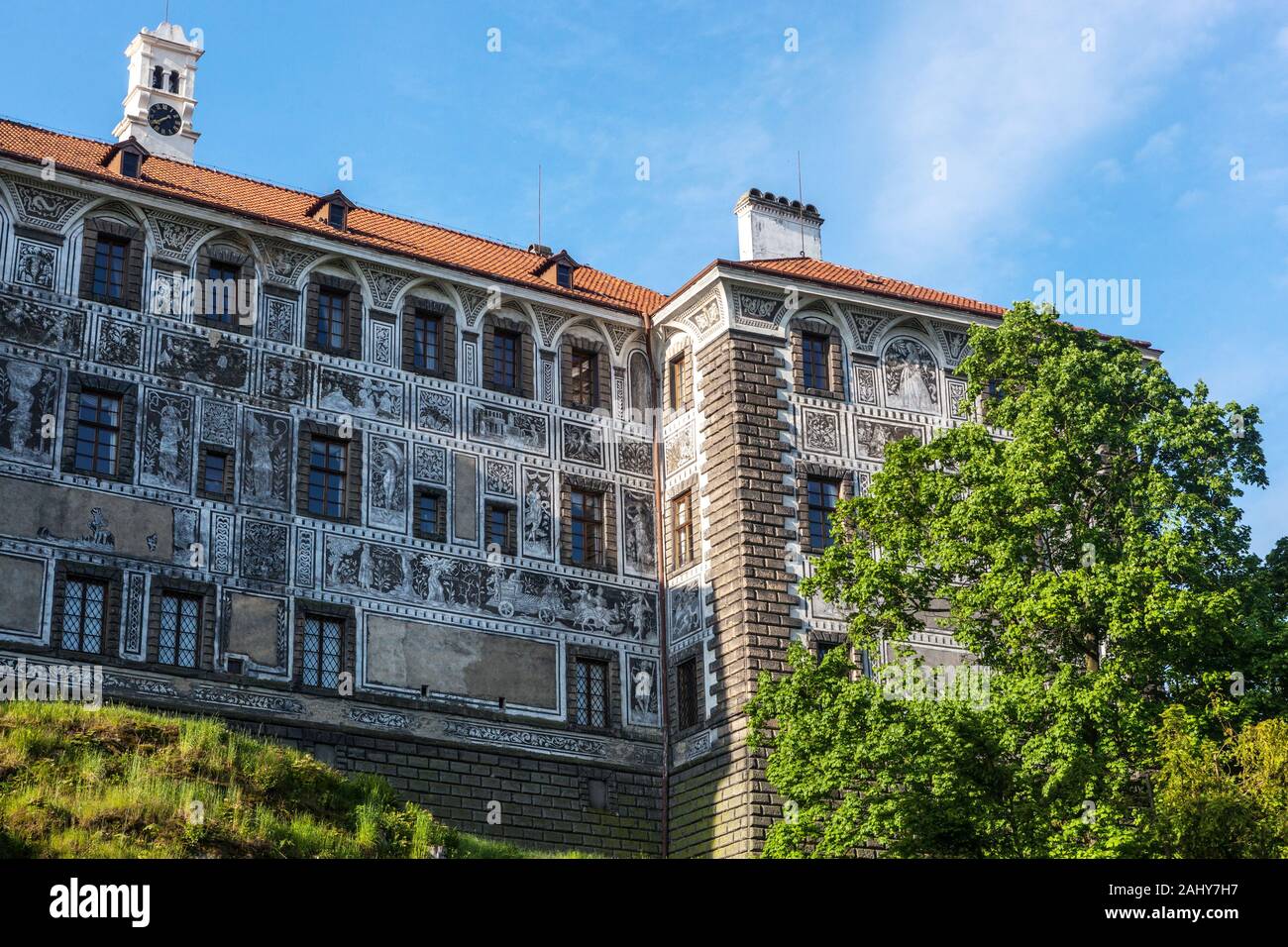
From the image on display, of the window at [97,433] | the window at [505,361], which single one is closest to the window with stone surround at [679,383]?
the window at [505,361]

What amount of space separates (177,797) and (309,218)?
1562 centimetres

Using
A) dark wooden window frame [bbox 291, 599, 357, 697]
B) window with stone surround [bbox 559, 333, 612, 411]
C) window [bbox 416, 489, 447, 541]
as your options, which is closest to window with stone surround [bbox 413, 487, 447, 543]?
window [bbox 416, 489, 447, 541]

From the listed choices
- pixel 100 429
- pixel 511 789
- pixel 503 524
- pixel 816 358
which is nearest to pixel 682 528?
pixel 503 524

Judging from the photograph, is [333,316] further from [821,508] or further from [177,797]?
[177,797]

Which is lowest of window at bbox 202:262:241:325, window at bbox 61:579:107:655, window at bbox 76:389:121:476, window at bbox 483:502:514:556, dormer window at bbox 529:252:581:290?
window at bbox 61:579:107:655

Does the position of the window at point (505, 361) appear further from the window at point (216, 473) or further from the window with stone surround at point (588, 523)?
the window at point (216, 473)

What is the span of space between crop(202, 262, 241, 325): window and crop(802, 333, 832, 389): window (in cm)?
1151

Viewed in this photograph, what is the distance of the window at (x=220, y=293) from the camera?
35.2 m

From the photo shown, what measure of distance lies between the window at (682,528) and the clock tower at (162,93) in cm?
1579

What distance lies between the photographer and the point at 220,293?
35.4 m

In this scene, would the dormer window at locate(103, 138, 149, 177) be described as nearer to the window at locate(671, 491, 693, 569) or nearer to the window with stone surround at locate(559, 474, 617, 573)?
the window with stone surround at locate(559, 474, 617, 573)

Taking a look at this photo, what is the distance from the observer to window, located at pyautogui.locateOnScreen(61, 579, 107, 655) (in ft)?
104

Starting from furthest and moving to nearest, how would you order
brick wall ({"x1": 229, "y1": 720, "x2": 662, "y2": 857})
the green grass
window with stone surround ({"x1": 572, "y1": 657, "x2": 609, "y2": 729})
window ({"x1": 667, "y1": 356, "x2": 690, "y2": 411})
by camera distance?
window ({"x1": 667, "y1": 356, "x2": 690, "y2": 411}), window with stone surround ({"x1": 572, "y1": 657, "x2": 609, "y2": 729}), brick wall ({"x1": 229, "y1": 720, "x2": 662, "y2": 857}), the green grass
